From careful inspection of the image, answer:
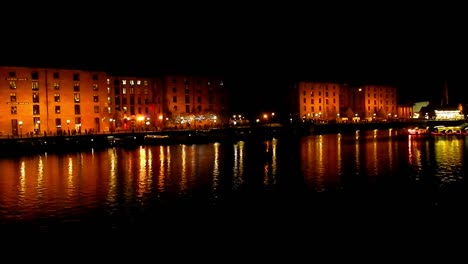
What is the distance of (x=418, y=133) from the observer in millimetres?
71062

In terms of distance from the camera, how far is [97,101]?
69.4 meters

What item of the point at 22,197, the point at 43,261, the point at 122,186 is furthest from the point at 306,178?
the point at 43,261

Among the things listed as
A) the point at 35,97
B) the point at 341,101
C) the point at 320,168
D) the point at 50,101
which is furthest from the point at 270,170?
the point at 341,101

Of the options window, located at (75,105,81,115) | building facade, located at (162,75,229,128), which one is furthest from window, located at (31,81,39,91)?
building facade, located at (162,75,229,128)

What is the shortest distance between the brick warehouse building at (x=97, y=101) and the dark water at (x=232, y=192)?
78.8 ft

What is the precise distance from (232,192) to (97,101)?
4919 cm

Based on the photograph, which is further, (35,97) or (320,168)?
(35,97)

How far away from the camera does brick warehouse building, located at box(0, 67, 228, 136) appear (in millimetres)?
61562

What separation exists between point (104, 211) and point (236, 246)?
7564 millimetres

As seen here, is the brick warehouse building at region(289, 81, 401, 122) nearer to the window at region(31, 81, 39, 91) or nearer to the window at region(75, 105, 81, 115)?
the window at region(75, 105, 81, 115)

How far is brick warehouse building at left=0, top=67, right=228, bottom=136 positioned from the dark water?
24033 millimetres

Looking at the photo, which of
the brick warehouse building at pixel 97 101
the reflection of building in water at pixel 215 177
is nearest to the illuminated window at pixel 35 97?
the brick warehouse building at pixel 97 101

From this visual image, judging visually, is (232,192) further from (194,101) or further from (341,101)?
(341,101)

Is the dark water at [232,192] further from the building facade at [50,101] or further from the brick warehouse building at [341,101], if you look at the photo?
the brick warehouse building at [341,101]
